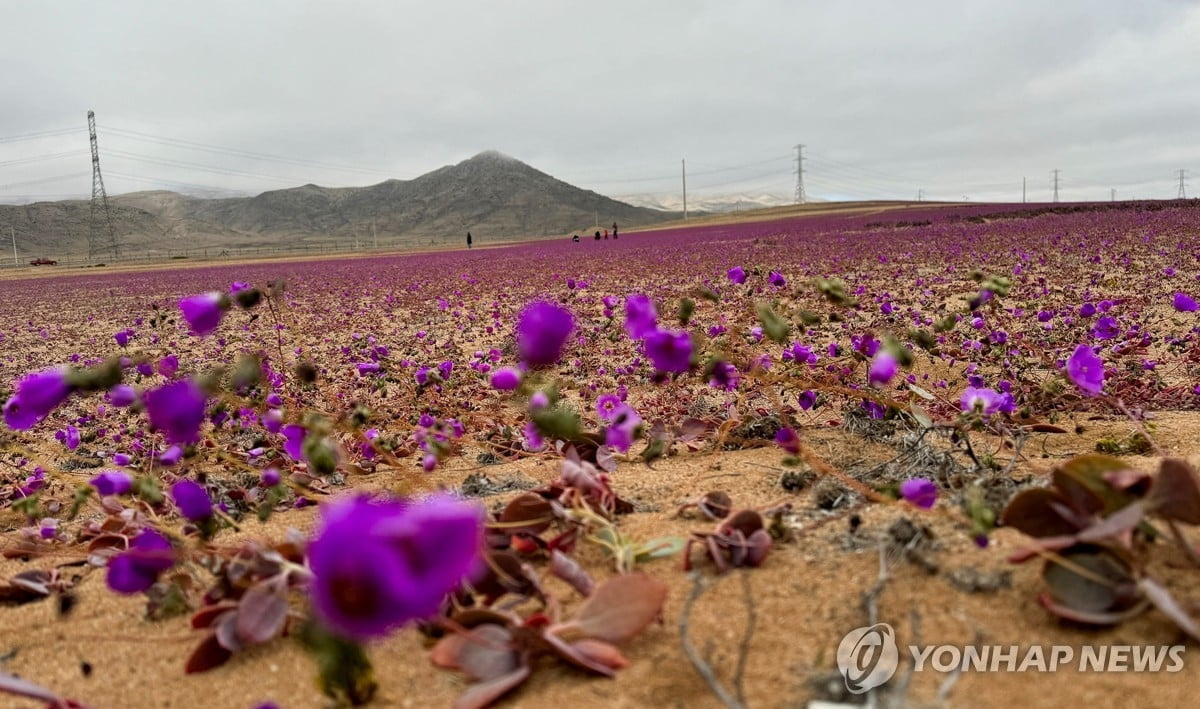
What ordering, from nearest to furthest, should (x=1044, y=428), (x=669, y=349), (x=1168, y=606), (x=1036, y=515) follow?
(x=1168, y=606)
(x=1036, y=515)
(x=669, y=349)
(x=1044, y=428)

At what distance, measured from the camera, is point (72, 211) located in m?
97.2

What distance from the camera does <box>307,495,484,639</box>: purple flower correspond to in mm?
725

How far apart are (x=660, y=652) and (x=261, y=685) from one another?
72 cm

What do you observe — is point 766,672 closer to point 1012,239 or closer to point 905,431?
point 905,431

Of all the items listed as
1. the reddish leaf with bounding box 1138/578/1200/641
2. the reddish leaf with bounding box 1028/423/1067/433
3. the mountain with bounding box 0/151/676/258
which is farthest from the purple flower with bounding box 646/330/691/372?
the mountain with bounding box 0/151/676/258

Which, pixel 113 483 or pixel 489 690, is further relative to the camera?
pixel 113 483

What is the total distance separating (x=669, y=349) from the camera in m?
1.44

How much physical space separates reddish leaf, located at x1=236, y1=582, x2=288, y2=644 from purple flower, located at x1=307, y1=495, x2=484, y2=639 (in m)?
0.73

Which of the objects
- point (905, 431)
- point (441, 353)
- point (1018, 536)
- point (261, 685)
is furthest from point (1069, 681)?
point (441, 353)

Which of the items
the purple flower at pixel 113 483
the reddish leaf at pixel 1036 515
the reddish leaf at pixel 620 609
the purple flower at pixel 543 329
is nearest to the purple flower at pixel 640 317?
the purple flower at pixel 543 329

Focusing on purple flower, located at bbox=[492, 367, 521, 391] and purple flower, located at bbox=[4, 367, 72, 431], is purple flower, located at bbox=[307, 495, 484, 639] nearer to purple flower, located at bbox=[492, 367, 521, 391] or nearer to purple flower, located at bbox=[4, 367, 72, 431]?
purple flower, located at bbox=[492, 367, 521, 391]

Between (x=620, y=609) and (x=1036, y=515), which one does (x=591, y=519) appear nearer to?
(x=620, y=609)

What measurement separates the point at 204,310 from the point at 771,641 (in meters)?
1.27

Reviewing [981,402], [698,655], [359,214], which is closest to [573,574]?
[698,655]
